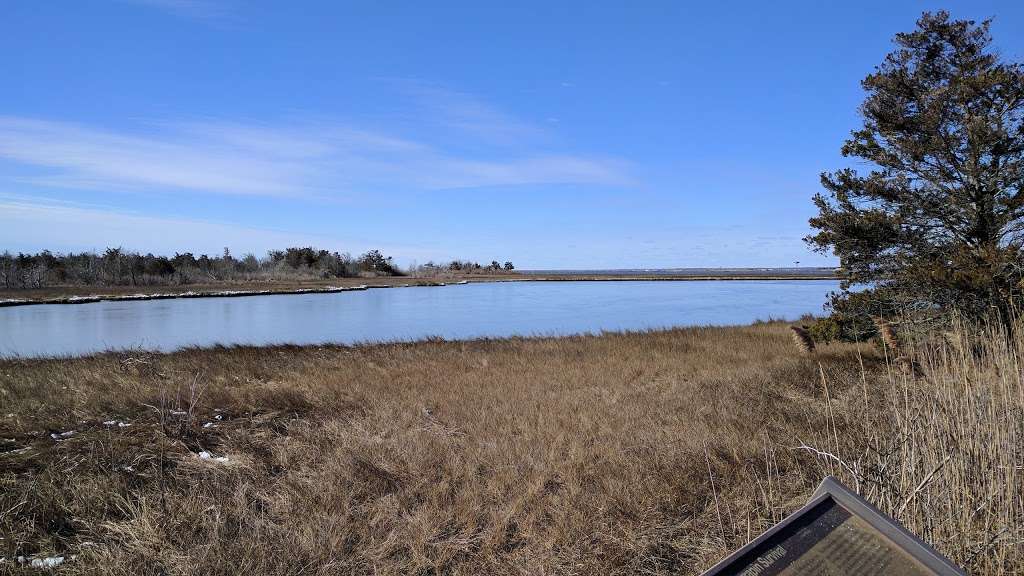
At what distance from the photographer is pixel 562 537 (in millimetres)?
4527

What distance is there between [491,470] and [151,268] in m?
65.3

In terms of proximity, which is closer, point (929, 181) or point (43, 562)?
point (43, 562)

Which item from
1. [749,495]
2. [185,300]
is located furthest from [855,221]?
[185,300]

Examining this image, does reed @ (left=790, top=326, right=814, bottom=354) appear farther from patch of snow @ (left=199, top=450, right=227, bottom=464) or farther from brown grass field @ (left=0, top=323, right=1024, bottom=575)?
patch of snow @ (left=199, top=450, right=227, bottom=464)

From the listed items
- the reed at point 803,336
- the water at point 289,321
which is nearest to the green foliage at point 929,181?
the reed at point 803,336

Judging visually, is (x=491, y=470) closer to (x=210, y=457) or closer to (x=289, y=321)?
(x=210, y=457)

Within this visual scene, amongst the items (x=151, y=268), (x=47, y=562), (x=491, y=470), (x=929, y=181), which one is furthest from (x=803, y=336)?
(x=151, y=268)

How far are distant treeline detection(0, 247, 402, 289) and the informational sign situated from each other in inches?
2420

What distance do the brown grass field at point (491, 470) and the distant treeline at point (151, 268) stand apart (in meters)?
53.1

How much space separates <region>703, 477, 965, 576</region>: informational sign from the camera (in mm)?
2041

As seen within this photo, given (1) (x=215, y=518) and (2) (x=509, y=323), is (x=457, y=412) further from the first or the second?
(2) (x=509, y=323)

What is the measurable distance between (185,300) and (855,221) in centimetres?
4495

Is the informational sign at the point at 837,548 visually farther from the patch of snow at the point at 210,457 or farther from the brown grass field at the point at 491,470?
the patch of snow at the point at 210,457

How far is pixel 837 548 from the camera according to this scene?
217 cm
